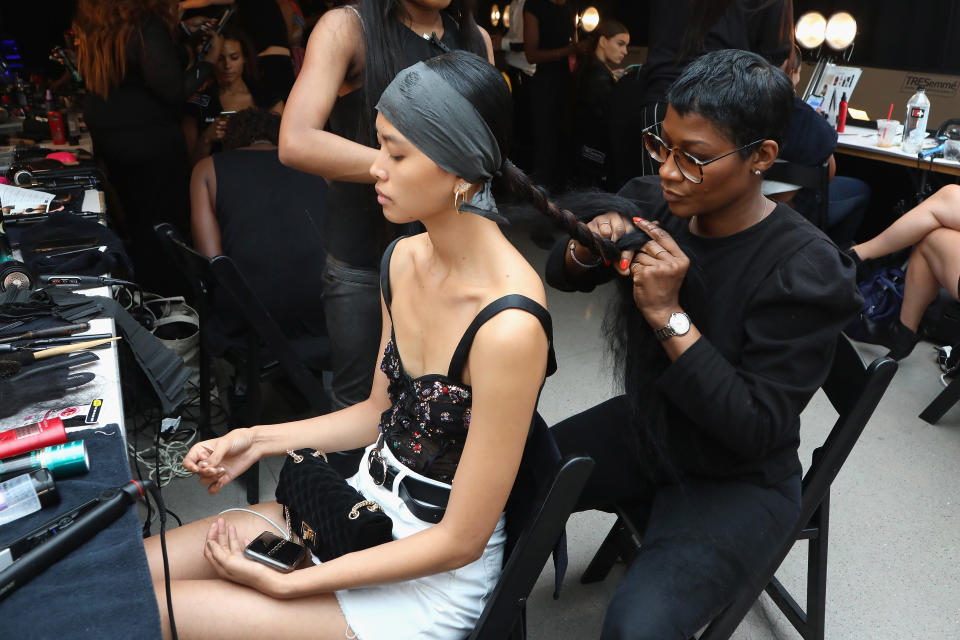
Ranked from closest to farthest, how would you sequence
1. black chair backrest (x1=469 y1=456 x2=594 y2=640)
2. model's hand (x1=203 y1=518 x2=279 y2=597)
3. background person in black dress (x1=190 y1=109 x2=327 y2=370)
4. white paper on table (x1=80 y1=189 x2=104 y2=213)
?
black chair backrest (x1=469 y1=456 x2=594 y2=640)
model's hand (x1=203 y1=518 x2=279 y2=597)
background person in black dress (x1=190 y1=109 x2=327 y2=370)
white paper on table (x1=80 y1=189 x2=104 y2=213)

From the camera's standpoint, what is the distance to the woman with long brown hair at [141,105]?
316 cm

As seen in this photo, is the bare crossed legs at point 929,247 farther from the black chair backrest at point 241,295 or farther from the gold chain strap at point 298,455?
the gold chain strap at point 298,455

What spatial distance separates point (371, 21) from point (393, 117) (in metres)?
0.50

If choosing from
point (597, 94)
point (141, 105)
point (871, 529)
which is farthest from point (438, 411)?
point (597, 94)

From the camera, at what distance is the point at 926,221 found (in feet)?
10.4

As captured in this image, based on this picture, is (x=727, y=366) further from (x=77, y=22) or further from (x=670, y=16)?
(x=77, y=22)

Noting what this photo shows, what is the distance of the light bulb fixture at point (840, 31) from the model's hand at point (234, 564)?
4.88 metres

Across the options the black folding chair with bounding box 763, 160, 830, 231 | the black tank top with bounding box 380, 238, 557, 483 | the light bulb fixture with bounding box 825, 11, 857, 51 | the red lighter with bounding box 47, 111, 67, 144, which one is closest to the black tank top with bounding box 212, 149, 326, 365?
the black tank top with bounding box 380, 238, 557, 483

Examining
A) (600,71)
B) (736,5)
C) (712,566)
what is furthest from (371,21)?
(600,71)

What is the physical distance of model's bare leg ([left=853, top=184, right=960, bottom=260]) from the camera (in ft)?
10.2

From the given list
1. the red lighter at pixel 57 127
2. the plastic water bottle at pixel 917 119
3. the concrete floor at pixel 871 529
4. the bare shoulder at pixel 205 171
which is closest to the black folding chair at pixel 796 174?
the concrete floor at pixel 871 529

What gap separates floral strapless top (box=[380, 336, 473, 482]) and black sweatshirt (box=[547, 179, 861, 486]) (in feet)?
1.28

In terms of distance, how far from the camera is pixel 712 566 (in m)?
1.33

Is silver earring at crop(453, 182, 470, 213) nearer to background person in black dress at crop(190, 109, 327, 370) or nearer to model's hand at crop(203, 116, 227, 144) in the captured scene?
background person in black dress at crop(190, 109, 327, 370)
